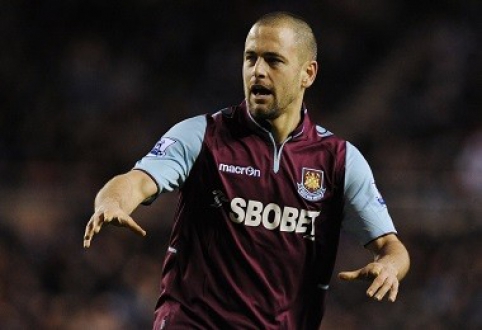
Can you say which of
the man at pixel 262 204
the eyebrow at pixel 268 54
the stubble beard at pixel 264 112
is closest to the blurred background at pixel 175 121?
the man at pixel 262 204

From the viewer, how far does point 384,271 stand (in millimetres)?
4297

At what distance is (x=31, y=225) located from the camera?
33.9 ft

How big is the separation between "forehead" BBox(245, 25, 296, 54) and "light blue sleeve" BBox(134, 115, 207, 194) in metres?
0.39

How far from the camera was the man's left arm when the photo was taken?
420 cm

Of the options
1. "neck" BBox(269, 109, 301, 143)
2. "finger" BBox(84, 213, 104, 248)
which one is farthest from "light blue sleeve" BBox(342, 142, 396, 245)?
"finger" BBox(84, 213, 104, 248)

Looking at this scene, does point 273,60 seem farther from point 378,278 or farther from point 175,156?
point 378,278

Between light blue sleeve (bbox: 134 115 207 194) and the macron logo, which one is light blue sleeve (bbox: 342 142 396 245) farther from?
light blue sleeve (bbox: 134 115 207 194)

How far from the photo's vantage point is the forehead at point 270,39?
4645 mm

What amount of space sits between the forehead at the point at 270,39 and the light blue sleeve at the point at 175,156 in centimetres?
39

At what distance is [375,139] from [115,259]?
321cm

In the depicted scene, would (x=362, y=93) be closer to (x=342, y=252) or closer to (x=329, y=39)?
(x=329, y=39)

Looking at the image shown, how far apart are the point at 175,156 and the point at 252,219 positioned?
1.37 ft

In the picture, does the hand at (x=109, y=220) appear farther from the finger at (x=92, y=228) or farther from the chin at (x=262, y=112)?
the chin at (x=262, y=112)

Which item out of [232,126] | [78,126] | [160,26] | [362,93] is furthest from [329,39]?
[232,126]
